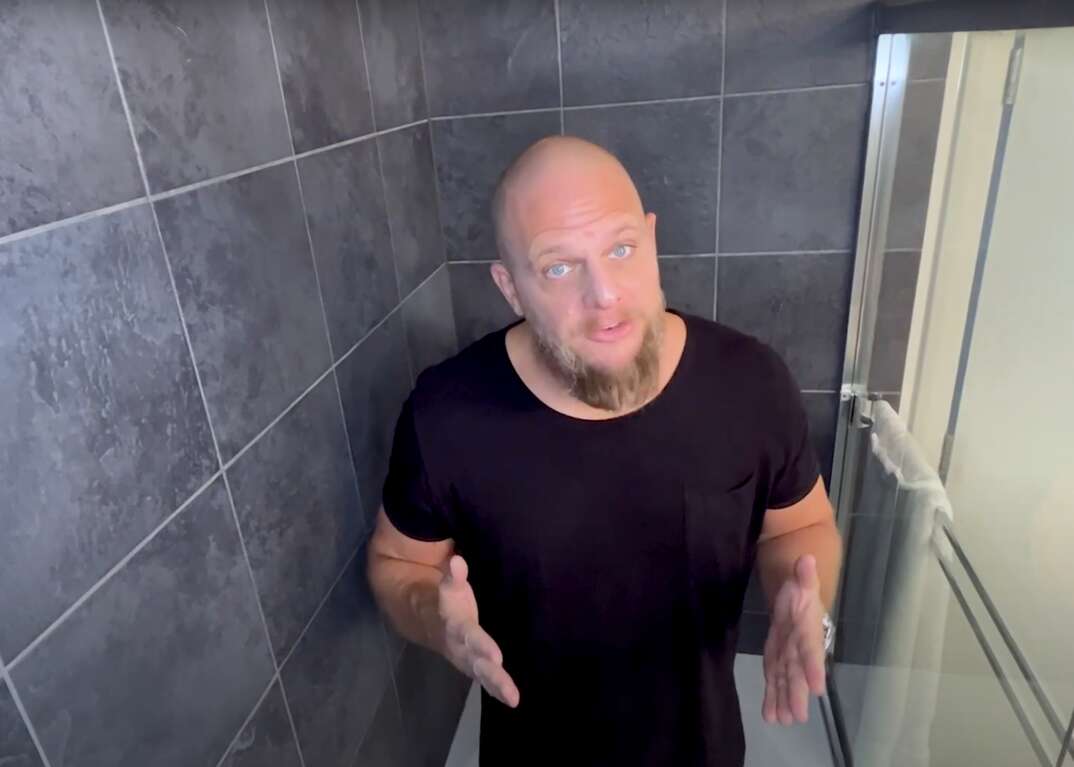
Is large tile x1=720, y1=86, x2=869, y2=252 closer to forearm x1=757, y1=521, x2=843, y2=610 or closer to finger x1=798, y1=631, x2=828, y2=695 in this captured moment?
forearm x1=757, y1=521, x2=843, y2=610

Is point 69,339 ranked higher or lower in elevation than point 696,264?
higher

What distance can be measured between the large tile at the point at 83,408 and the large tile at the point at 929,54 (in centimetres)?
111

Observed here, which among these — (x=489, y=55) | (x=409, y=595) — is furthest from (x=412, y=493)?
(x=489, y=55)

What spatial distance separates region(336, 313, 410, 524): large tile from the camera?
1.08 metres

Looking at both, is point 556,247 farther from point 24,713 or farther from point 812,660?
point 24,713

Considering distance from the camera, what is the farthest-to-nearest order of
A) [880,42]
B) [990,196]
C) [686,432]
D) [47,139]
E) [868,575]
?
[868,575]
[880,42]
[990,196]
[686,432]
[47,139]

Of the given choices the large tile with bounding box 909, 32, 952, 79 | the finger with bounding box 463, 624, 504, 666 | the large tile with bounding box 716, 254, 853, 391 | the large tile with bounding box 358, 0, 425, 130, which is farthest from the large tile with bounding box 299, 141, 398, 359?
the large tile with bounding box 909, 32, 952, 79

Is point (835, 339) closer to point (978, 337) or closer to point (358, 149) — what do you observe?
point (978, 337)

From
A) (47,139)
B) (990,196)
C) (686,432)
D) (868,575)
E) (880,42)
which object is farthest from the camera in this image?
(868,575)

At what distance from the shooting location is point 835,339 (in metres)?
1.45

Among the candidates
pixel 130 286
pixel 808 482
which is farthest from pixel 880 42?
pixel 130 286

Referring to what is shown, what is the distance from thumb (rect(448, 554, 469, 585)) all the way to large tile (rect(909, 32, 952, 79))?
1.01 metres

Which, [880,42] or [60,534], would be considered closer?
[60,534]

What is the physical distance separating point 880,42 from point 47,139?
3.91 feet
